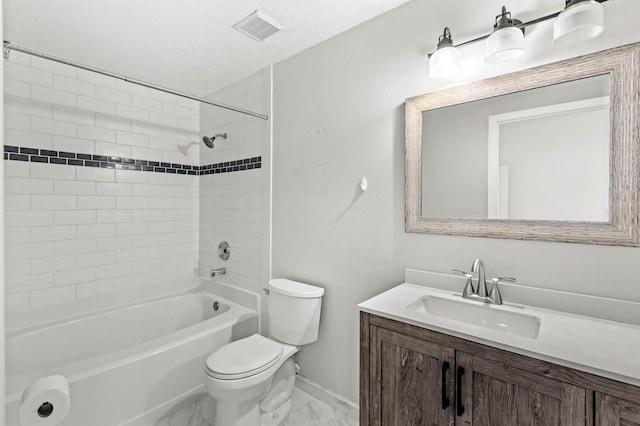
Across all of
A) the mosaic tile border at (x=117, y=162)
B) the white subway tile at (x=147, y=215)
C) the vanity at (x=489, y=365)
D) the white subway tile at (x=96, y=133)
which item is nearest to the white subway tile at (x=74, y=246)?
the white subway tile at (x=147, y=215)

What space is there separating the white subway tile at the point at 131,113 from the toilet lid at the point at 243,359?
6.84ft

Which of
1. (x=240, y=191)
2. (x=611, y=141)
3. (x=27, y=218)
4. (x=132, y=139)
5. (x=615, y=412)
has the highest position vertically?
(x=132, y=139)

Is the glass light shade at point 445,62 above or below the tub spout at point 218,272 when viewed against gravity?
above

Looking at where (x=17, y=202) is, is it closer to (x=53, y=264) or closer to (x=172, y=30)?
(x=53, y=264)

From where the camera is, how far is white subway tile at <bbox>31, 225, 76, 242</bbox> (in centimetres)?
227

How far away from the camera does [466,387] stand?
1.15m

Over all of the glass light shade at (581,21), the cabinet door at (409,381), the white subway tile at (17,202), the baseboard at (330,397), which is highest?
the glass light shade at (581,21)

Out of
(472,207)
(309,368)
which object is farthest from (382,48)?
(309,368)

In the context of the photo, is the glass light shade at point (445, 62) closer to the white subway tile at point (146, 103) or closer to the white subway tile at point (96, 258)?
the white subway tile at point (146, 103)

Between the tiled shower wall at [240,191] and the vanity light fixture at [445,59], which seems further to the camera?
the tiled shower wall at [240,191]

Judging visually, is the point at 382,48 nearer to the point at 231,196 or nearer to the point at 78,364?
the point at 231,196

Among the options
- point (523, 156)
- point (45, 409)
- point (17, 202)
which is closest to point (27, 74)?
point (17, 202)

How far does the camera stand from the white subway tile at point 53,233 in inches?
89.4

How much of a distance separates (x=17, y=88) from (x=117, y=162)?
0.74 metres
